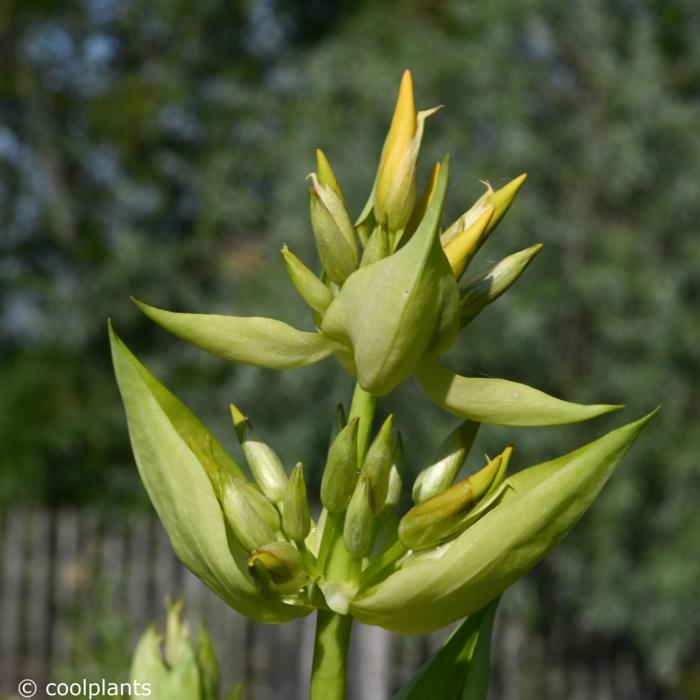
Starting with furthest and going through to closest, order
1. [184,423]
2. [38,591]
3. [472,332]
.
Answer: [38,591] < [472,332] < [184,423]

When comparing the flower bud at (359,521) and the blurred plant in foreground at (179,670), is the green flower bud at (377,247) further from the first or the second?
the blurred plant in foreground at (179,670)

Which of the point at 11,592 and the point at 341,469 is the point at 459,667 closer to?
the point at 341,469

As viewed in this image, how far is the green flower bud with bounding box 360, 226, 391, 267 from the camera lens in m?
0.75

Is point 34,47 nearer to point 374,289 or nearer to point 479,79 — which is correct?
point 479,79

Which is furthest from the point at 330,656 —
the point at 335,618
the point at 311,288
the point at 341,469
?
the point at 311,288

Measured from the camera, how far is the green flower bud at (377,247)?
0.75 meters

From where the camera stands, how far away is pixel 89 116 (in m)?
7.18

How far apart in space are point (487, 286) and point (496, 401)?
0.25 feet

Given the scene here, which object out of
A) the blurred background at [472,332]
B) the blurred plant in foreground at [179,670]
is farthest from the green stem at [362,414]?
the blurred background at [472,332]

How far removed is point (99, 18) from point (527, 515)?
290 inches

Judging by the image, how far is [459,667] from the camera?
814 mm

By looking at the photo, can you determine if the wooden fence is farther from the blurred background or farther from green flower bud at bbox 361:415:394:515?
green flower bud at bbox 361:415:394:515

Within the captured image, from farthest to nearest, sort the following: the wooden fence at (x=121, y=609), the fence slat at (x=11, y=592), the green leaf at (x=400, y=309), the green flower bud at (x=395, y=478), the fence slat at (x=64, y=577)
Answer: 1. the fence slat at (x=64, y=577)
2. the fence slat at (x=11, y=592)
3. the wooden fence at (x=121, y=609)
4. the green flower bud at (x=395, y=478)
5. the green leaf at (x=400, y=309)

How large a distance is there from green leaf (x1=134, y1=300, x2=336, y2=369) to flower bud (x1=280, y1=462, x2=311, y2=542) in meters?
0.08
